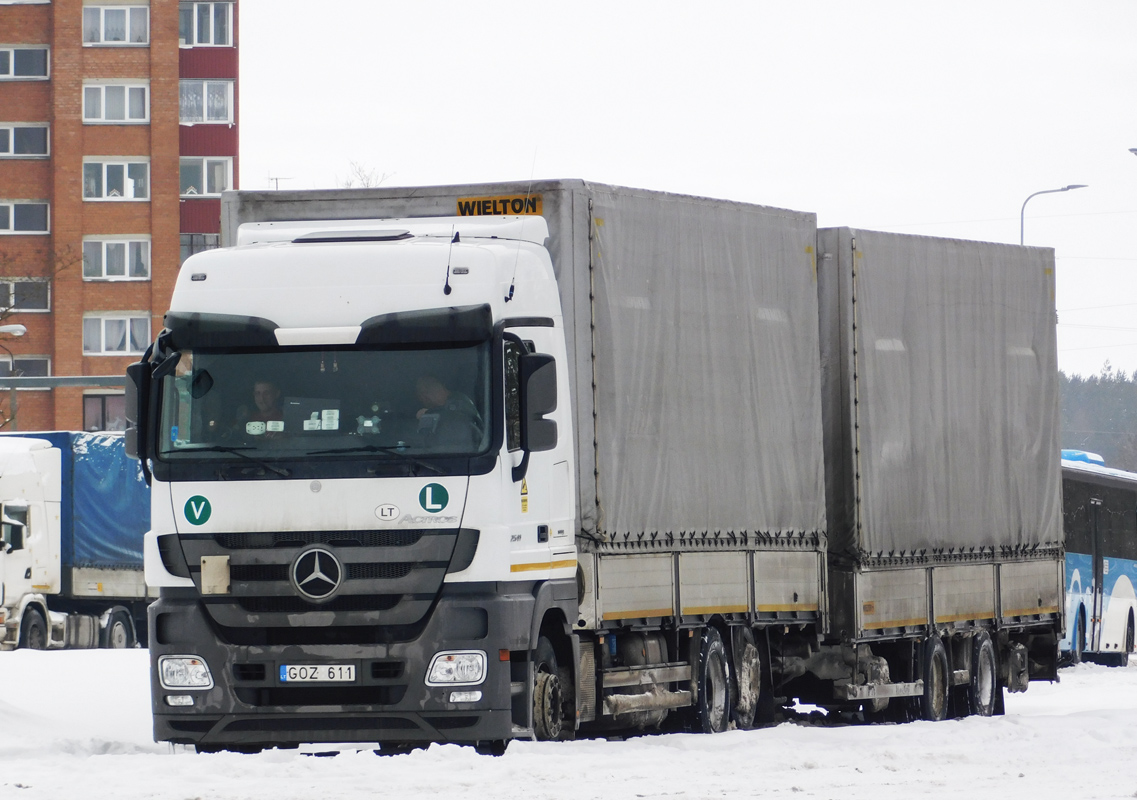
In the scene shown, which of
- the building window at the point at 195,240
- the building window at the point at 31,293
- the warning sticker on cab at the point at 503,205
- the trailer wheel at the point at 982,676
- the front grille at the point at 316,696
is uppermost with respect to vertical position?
the building window at the point at 195,240

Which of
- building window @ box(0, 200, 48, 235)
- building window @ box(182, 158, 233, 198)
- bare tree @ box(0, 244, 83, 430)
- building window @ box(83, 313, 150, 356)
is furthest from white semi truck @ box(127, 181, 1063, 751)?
building window @ box(0, 200, 48, 235)

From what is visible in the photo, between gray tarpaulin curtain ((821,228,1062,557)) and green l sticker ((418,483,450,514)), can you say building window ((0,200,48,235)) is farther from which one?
green l sticker ((418,483,450,514))

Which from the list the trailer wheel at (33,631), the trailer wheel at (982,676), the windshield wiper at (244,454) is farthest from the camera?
the trailer wheel at (33,631)

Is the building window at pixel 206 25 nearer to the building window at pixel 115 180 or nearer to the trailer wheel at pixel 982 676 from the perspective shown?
the building window at pixel 115 180

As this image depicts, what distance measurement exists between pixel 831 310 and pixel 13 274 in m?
52.3

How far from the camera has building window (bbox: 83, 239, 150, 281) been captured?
220ft

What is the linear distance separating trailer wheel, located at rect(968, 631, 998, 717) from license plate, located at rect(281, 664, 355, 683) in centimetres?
979

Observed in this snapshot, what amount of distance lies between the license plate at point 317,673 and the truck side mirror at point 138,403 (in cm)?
158

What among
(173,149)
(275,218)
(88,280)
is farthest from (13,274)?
(275,218)

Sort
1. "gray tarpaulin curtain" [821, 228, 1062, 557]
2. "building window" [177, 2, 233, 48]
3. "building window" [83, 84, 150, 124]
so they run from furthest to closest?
"building window" [177, 2, 233, 48] → "building window" [83, 84, 150, 124] → "gray tarpaulin curtain" [821, 228, 1062, 557]

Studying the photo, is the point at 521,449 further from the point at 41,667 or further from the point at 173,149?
the point at 173,149

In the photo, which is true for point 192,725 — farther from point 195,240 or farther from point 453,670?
point 195,240

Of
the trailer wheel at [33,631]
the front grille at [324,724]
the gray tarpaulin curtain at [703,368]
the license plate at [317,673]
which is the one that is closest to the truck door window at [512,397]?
the license plate at [317,673]

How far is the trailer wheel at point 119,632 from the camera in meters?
34.4
